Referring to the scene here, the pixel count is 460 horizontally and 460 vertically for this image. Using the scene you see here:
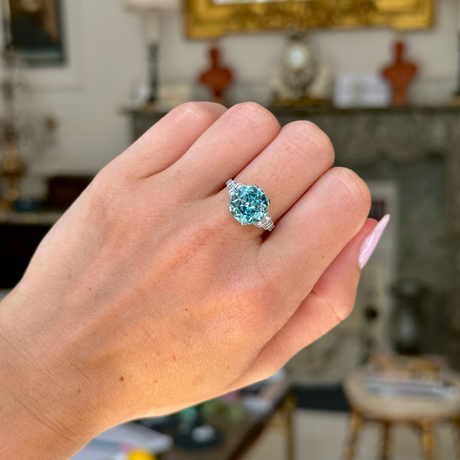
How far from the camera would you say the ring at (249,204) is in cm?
49

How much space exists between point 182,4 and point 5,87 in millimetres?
1436

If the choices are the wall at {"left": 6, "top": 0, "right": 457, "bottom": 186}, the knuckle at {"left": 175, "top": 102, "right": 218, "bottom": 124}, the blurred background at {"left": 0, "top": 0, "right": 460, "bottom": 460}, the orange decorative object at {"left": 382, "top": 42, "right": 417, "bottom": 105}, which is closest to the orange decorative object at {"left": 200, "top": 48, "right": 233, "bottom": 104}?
the blurred background at {"left": 0, "top": 0, "right": 460, "bottom": 460}

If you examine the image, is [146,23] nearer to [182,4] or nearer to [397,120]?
[182,4]

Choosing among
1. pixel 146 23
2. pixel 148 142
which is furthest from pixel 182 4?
pixel 148 142

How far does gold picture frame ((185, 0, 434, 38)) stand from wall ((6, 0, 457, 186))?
9cm

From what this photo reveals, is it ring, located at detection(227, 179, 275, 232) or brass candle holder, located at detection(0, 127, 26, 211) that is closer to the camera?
ring, located at detection(227, 179, 275, 232)

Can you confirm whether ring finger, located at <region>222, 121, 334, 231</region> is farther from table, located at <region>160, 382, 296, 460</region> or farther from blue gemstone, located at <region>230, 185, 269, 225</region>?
table, located at <region>160, 382, 296, 460</region>

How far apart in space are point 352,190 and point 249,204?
0.33 feet

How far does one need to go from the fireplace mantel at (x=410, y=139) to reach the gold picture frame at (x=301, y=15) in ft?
1.87

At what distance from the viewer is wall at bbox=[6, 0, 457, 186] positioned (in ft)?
11.1

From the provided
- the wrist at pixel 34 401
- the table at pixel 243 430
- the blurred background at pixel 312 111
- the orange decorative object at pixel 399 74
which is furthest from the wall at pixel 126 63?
the wrist at pixel 34 401

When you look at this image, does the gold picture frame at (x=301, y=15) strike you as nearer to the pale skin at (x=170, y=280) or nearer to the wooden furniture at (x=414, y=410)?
the wooden furniture at (x=414, y=410)

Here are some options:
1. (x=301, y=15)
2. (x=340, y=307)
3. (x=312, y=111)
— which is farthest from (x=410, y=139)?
(x=340, y=307)

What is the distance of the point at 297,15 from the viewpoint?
3.46 m
